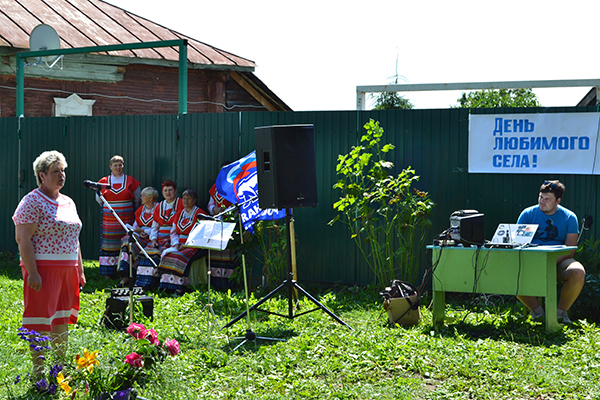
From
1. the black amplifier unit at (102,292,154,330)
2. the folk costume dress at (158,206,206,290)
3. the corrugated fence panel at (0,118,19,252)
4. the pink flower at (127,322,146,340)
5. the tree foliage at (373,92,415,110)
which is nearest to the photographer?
the pink flower at (127,322,146,340)

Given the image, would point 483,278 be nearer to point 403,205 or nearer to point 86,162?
point 403,205

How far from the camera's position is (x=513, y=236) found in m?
6.27

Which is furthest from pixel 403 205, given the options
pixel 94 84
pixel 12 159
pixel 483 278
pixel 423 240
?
pixel 94 84

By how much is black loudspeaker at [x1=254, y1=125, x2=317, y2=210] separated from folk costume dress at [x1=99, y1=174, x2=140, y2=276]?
330 cm

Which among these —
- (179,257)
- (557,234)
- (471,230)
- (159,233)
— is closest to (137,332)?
(471,230)

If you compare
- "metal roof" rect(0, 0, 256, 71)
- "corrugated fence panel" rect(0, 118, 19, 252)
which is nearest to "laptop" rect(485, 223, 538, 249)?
"corrugated fence panel" rect(0, 118, 19, 252)

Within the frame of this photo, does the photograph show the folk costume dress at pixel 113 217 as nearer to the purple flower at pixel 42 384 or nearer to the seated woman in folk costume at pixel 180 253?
the seated woman in folk costume at pixel 180 253

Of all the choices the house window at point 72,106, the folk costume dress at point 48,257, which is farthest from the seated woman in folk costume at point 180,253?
the house window at point 72,106

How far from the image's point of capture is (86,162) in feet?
33.6

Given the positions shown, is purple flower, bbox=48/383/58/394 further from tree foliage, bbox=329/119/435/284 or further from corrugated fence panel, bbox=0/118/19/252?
corrugated fence panel, bbox=0/118/19/252

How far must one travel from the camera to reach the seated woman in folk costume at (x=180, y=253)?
8.19m

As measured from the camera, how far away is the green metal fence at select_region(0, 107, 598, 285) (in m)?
7.54

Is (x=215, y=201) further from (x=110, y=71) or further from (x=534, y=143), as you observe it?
(x=110, y=71)

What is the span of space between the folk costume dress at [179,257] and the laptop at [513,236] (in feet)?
12.2
